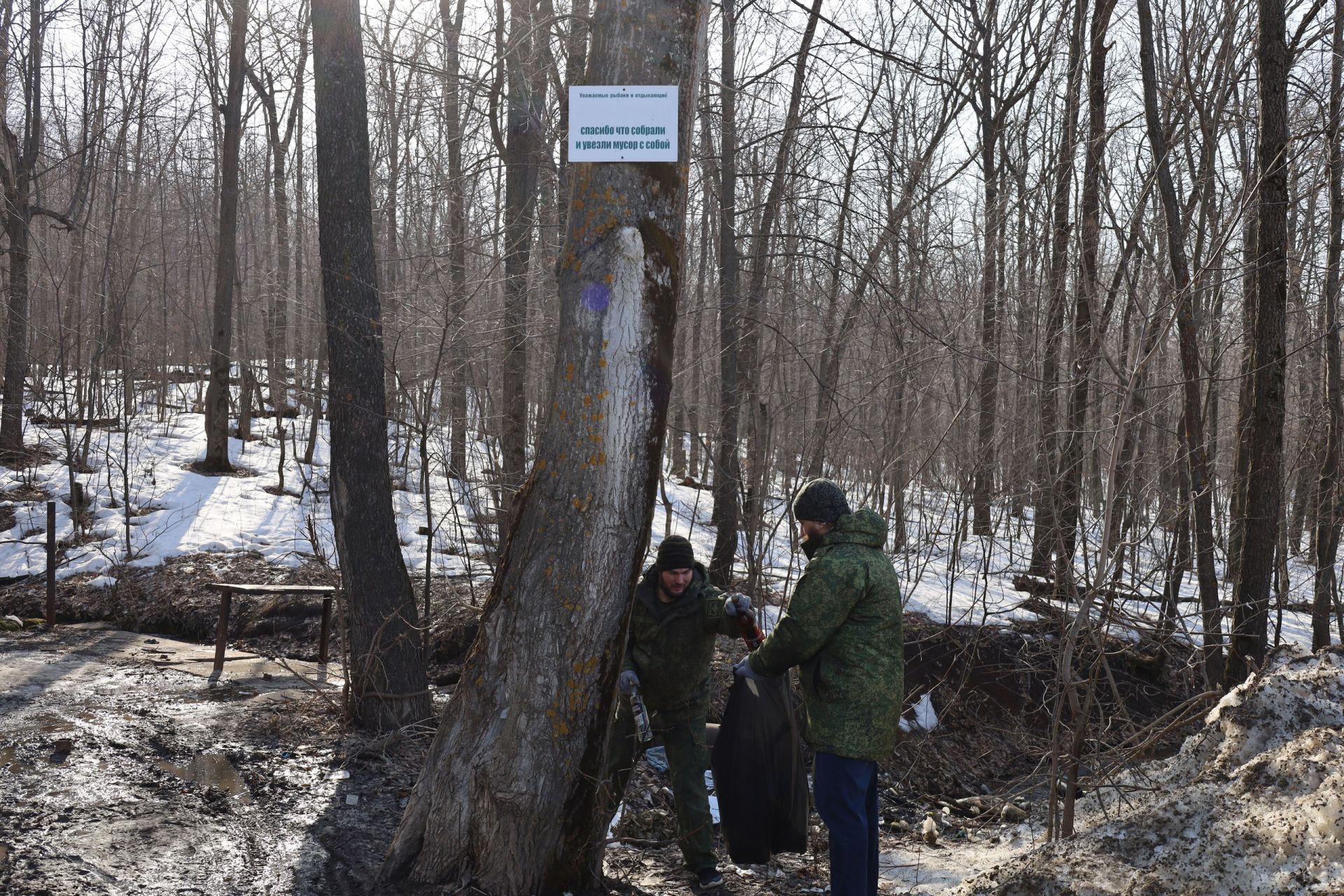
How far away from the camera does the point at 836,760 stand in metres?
3.69

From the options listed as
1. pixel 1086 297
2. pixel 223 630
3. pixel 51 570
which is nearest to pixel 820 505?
pixel 1086 297

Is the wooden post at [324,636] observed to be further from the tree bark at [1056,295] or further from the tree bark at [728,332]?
the tree bark at [1056,295]

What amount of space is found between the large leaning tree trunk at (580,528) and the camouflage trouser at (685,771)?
2.39 ft

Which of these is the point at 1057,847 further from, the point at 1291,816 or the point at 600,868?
the point at 600,868

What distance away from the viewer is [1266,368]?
6.91 m

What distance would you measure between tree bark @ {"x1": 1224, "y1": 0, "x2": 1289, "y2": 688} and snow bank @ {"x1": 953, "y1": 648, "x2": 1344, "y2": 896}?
3185 mm

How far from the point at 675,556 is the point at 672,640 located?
1.38 ft

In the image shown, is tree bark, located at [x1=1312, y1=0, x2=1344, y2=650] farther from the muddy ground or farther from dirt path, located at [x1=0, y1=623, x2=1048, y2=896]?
dirt path, located at [x1=0, y1=623, x2=1048, y2=896]

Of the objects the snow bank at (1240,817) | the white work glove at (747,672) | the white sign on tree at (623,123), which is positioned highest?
the white sign on tree at (623,123)

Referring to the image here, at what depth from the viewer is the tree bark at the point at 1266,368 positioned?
680 cm

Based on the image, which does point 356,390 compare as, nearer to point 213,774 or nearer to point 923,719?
point 213,774

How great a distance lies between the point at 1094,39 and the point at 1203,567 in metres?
4.95

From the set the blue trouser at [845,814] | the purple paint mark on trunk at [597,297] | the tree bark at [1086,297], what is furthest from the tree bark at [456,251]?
the tree bark at [1086,297]

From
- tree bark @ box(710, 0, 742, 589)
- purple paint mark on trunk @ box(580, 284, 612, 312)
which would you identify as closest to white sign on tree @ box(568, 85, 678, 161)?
purple paint mark on trunk @ box(580, 284, 612, 312)
